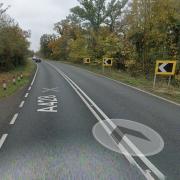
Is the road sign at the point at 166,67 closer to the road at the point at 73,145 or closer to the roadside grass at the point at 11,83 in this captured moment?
the road at the point at 73,145

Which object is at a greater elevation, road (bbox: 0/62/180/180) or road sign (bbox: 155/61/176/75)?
road sign (bbox: 155/61/176/75)

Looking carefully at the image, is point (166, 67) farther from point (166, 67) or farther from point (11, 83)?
point (11, 83)

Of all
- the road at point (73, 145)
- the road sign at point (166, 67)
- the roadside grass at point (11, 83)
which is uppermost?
the road sign at point (166, 67)

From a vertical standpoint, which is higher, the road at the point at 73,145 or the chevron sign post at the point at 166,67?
the chevron sign post at the point at 166,67

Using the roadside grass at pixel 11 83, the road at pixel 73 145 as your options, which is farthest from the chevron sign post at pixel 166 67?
the roadside grass at pixel 11 83

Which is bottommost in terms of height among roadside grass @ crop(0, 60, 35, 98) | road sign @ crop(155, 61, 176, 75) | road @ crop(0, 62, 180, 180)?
roadside grass @ crop(0, 60, 35, 98)

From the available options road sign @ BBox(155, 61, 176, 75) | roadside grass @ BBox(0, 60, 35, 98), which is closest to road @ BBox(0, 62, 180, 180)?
roadside grass @ BBox(0, 60, 35, 98)

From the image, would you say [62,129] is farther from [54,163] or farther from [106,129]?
[54,163]

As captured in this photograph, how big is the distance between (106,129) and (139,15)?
945 inches

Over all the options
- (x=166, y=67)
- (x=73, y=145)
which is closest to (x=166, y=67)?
(x=166, y=67)

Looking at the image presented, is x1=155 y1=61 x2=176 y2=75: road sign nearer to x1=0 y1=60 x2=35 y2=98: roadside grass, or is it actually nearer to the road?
the road

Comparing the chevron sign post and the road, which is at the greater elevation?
the chevron sign post

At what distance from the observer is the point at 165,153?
5090 mm

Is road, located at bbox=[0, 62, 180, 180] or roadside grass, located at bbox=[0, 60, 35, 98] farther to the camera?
Result: roadside grass, located at bbox=[0, 60, 35, 98]
